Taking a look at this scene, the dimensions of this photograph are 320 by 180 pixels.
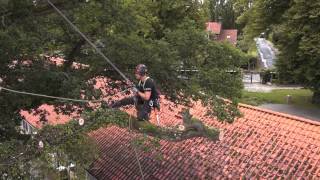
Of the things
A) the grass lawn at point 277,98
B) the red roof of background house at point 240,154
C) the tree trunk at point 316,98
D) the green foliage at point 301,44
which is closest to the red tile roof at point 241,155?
the red roof of background house at point 240,154

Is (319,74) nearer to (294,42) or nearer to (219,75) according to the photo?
(294,42)

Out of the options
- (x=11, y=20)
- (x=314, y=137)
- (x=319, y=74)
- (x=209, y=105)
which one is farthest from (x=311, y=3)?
(x=11, y=20)

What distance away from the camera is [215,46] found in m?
11.6

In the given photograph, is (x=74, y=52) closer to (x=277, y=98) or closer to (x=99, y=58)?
(x=99, y=58)

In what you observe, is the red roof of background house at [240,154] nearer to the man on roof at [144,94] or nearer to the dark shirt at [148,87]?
the man on roof at [144,94]

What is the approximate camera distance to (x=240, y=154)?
481 inches

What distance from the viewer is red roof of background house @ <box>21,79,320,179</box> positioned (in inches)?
446

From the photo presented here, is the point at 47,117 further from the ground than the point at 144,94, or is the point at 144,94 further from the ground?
the point at 144,94

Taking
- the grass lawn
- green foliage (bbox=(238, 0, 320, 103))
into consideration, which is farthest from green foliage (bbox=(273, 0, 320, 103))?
the grass lawn

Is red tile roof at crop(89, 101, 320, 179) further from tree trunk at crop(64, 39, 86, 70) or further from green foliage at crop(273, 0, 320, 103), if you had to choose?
green foliage at crop(273, 0, 320, 103)

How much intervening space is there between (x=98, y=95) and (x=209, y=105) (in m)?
2.87

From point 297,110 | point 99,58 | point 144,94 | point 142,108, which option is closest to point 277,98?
point 297,110

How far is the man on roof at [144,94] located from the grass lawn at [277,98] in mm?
20675

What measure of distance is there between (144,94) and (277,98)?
24.5 metres
